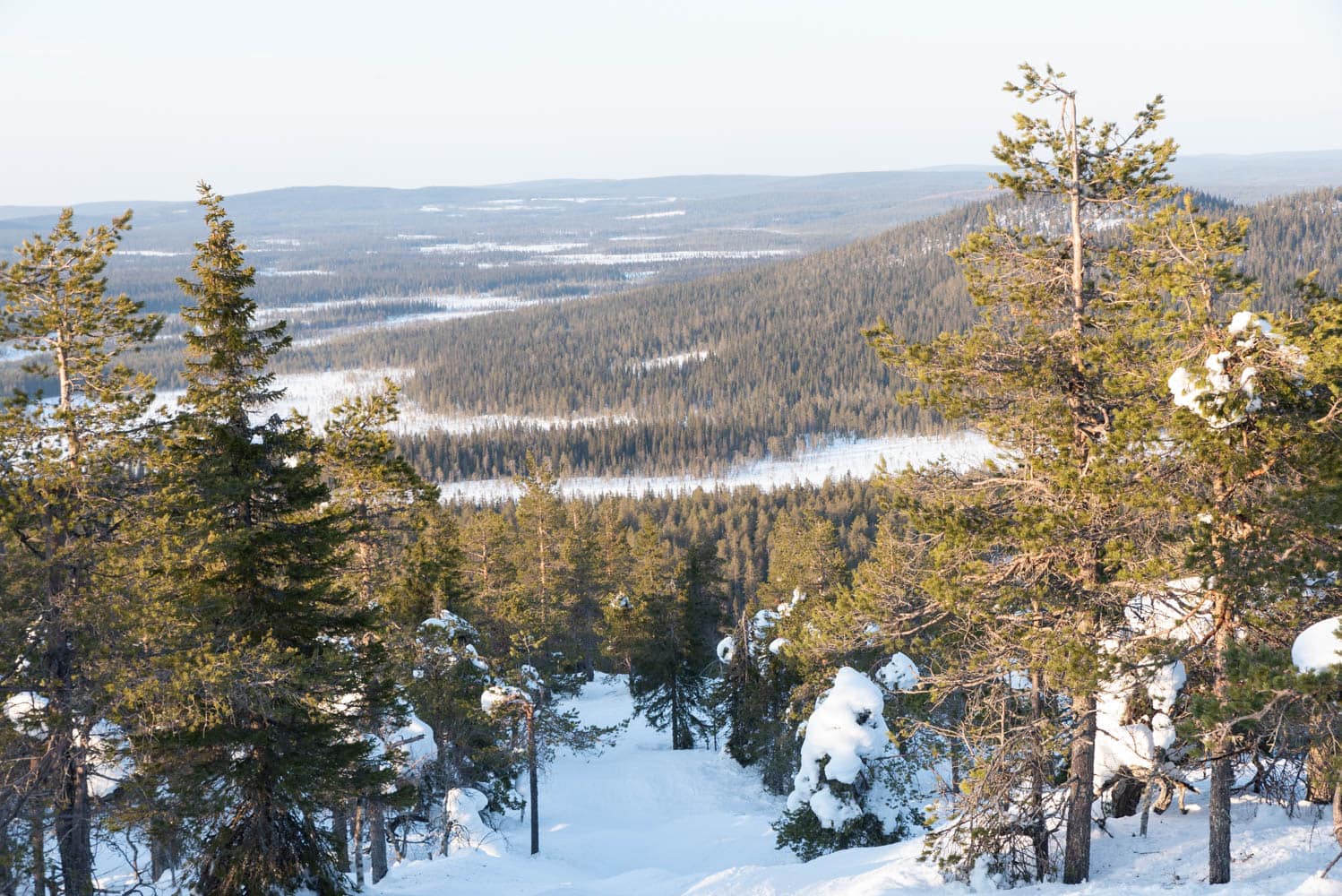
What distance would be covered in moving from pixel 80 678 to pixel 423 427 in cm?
16831

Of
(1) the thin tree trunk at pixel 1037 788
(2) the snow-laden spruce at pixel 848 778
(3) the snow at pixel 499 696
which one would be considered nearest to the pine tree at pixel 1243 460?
(1) the thin tree trunk at pixel 1037 788

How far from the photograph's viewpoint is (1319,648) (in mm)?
8234

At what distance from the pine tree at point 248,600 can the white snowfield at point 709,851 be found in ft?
17.9

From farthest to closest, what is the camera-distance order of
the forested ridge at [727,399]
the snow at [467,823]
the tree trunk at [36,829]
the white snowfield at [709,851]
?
the forested ridge at [727,399]
the snow at [467,823]
the white snowfield at [709,851]
the tree trunk at [36,829]

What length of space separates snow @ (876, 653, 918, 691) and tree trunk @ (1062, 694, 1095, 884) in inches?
295

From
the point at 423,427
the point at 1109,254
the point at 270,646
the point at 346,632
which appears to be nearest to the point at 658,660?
the point at 346,632

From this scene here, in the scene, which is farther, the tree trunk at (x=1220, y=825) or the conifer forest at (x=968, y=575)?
the tree trunk at (x=1220, y=825)

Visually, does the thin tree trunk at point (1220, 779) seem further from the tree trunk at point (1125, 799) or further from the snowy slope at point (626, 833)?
the snowy slope at point (626, 833)

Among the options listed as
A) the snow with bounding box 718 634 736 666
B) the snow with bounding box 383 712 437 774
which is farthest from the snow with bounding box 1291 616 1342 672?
the snow with bounding box 718 634 736 666

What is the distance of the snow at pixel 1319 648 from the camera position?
8070 millimetres

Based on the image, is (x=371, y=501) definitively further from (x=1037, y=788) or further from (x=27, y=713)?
(x=1037, y=788)

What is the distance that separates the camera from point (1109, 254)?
11.9 meters

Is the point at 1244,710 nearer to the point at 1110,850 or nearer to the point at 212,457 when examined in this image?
the point at 1110,850

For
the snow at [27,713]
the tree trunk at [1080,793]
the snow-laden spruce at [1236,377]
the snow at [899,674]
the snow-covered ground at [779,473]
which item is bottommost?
the snow-covered ground at [779,473]
